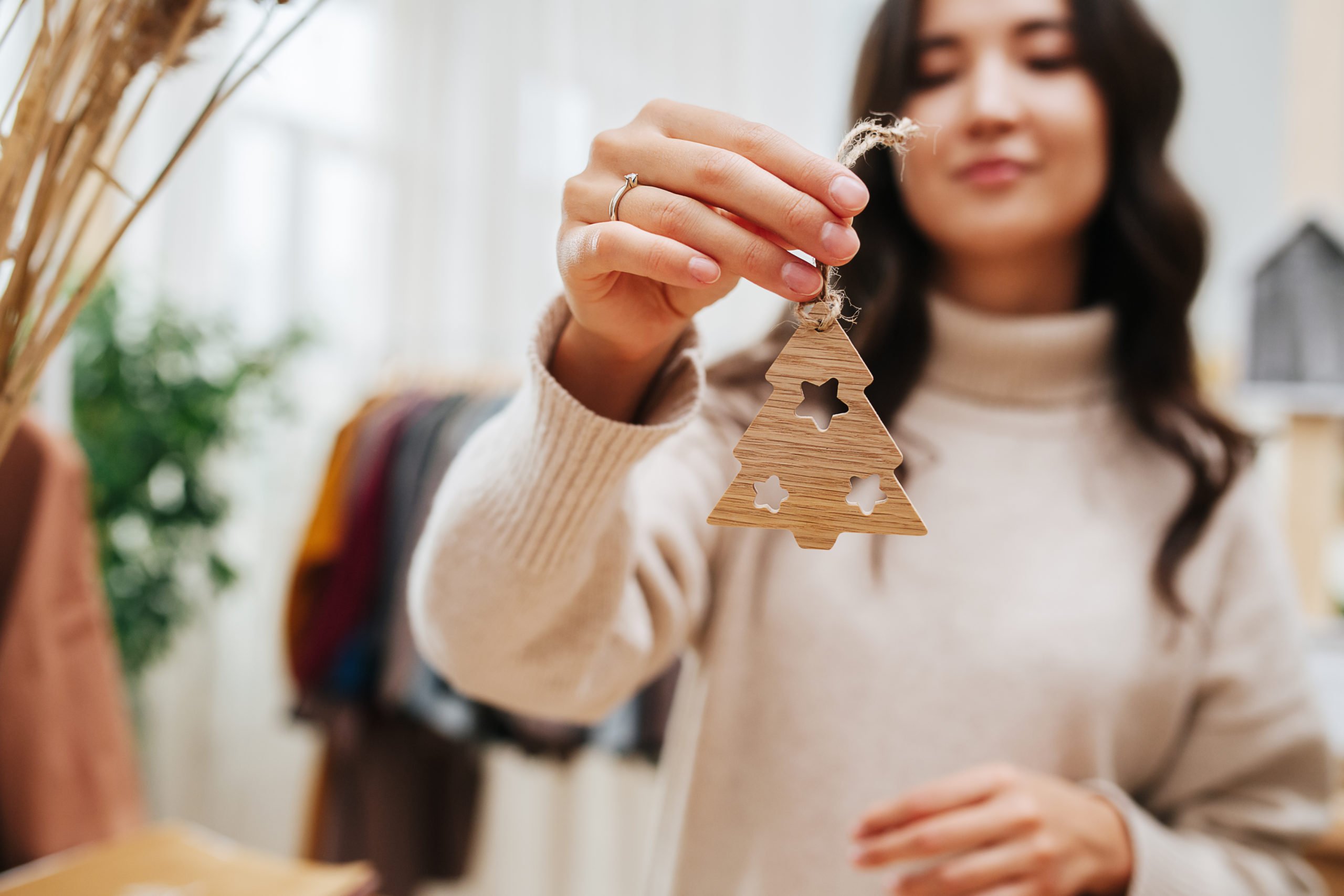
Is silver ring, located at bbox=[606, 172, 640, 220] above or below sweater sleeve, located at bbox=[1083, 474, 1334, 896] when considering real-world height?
above

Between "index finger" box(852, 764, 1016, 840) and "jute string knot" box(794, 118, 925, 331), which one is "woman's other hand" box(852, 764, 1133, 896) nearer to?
"index finger" box(852, 764, 1016, 840)

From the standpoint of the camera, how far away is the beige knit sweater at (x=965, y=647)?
2.60 ft

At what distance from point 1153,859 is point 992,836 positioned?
0.20 metres

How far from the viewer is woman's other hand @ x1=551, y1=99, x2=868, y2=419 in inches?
15.2

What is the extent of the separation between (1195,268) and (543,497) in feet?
2.57

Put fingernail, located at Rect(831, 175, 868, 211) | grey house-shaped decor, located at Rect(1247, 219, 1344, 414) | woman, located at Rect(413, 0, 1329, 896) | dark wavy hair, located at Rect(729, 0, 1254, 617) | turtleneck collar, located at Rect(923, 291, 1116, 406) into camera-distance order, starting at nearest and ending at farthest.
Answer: fingernail, located at Rect(831, 175, 868, 211), woman, located at Rect(413, 0, 1329, 896), dark wavy hair, located at Rect(729, 0, 1254, 617), turtleneck collar, located at Rect(923, 291, 1116, 406), grey house-shaped decor, located at Rect(1247, 219, 1344, 414)

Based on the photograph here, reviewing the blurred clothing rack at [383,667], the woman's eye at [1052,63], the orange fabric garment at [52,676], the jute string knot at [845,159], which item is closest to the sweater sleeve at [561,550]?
the jute string knot at [845,159]

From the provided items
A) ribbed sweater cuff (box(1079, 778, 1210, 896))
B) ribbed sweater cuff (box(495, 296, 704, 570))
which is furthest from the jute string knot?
ribbed sweater cuff (box(1079, 778, 1210, 896))

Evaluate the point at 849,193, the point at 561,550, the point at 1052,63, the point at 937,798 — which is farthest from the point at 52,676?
the point at 1052,63

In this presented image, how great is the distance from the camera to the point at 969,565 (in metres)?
0.86

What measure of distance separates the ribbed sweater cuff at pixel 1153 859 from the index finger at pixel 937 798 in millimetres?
157

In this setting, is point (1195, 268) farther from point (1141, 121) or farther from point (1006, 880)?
point (1006, 880)

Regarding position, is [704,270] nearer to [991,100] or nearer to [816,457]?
[816,457]

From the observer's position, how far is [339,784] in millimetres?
1829
